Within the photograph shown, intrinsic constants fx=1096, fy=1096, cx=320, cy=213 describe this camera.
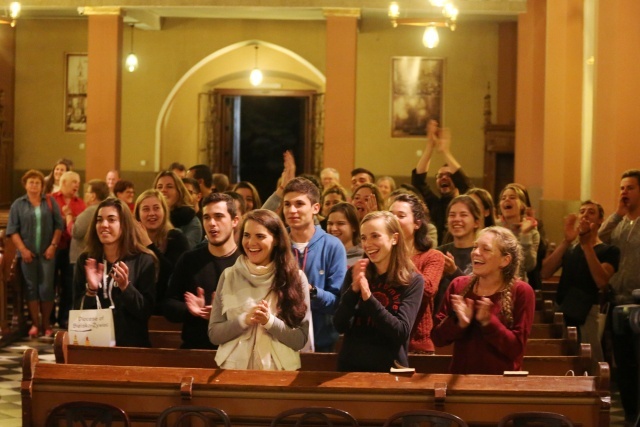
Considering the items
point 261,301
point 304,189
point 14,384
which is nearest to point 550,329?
point 304,189

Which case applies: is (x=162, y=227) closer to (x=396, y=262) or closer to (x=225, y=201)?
(x=225, y=201)

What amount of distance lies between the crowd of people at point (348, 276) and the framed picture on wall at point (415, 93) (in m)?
12.4

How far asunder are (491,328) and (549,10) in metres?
11.0

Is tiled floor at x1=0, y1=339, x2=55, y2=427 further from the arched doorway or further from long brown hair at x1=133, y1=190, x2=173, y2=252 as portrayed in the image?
the arched doorway

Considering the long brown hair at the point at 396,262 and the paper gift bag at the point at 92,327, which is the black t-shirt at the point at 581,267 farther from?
the paper gift bag at the point at 92,327

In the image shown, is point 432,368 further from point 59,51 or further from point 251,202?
point 59,51

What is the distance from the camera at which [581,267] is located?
8875 millimetres

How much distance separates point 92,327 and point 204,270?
29.8 inches

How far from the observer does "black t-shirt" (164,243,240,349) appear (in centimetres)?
651

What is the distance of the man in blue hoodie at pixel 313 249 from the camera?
21.8ft

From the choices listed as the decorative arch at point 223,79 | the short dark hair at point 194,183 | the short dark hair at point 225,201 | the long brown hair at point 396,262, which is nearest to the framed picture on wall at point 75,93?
the decorative arch at point 223,79

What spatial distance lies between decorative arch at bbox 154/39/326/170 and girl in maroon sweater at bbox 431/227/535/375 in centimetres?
1728

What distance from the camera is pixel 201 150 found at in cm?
2305

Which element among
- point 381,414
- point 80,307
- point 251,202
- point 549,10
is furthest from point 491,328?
point 549,10
